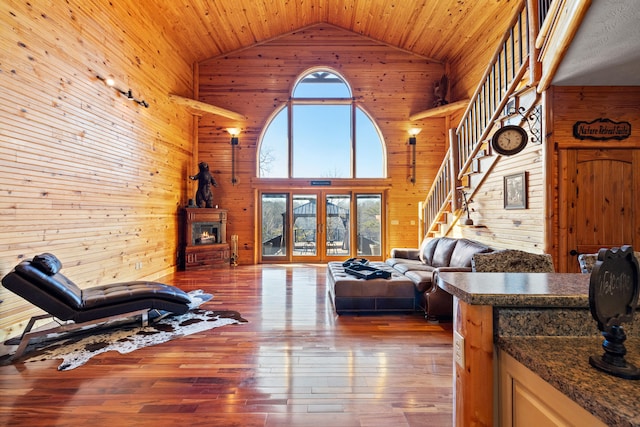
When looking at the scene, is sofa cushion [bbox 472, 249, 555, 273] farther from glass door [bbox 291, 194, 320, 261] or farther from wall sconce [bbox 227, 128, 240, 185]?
wall sconce [bbox 227, 128, 240, 185]

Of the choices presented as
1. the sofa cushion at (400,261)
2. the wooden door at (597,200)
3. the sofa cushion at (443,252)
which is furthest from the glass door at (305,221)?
the wooden door at (597,200)

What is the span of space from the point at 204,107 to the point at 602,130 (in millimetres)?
6978

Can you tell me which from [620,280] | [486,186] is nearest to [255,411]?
[620,280]

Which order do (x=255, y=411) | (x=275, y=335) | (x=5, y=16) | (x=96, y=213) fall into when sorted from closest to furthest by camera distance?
(x=255, y=411)
(x=5, y=16)
(x=275, y=335)
(x=96, y=213)

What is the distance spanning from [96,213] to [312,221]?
15.6ft

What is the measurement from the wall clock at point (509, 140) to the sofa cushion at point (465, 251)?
128 cm

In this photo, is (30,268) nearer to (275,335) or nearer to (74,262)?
(74,262)

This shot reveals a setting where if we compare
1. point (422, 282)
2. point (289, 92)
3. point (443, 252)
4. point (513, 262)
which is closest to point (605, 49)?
point (513, 262)

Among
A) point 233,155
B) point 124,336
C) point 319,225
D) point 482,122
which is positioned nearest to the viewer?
point 124,336

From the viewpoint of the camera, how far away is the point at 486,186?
4551 millimetres

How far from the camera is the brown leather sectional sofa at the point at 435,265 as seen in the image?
3617 mm

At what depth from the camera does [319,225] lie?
8031mm

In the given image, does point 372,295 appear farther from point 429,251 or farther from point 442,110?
point 442,110

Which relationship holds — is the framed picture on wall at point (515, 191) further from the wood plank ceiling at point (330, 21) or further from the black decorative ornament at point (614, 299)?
the wood plank ceiling at point (330, 21)
